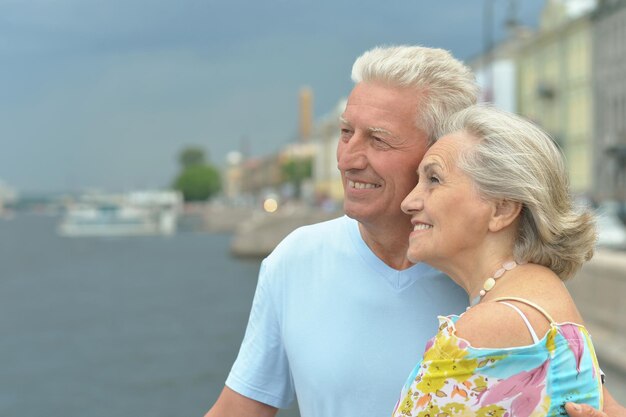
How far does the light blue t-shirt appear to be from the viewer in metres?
2.35

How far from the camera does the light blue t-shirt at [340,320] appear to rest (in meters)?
2.35

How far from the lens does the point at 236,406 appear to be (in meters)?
2.61

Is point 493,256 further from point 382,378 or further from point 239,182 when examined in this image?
point 239,182

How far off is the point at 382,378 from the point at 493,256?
0.47 metres

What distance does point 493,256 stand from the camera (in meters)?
2.02

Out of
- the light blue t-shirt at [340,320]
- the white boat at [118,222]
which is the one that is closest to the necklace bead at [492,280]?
the light blue t-shirt at [340,320]

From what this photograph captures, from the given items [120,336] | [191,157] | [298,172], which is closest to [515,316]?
[120,336]

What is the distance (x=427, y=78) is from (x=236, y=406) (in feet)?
3.13

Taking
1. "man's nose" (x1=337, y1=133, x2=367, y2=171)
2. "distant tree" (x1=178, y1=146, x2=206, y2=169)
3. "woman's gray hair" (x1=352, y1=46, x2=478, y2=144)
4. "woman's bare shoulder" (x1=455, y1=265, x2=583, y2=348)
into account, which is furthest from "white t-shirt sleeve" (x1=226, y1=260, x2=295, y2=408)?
"distant tree" (x1=178, y1=146, x2=206, y2=169)

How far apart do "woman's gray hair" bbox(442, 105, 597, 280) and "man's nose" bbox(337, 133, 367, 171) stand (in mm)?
315

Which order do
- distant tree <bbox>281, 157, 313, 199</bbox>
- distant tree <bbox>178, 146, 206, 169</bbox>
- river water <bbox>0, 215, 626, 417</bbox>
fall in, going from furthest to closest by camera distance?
distant tree <bbox>178, 146, 206, 169</bbox> < distant tree <bbox>281, 157, 313, 199</bbox> < river water <bbox>0, 215, 626, 417</bbox>

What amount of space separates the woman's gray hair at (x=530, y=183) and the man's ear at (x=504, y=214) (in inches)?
0.5

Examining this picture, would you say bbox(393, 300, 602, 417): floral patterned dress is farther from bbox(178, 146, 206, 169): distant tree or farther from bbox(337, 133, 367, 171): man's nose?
bbox(178, 146, 206, 169): distant tree

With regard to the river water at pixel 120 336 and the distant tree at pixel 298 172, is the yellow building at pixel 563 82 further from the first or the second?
the distant tree at pixel 298 172
